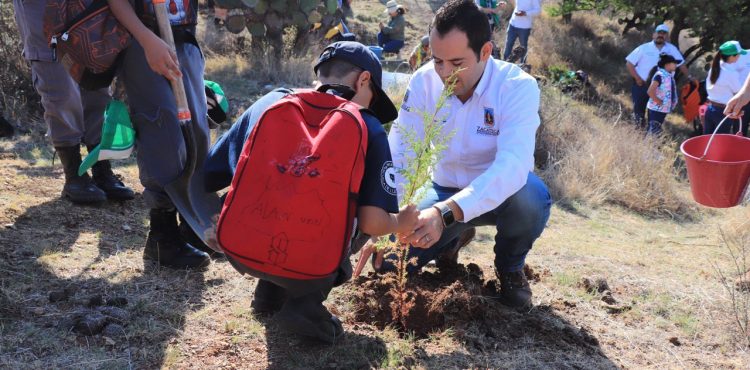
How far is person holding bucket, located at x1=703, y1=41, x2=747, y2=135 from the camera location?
8.97 meters

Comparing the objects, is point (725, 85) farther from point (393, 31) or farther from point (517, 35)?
point (393, 31)

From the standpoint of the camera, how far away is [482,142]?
3.33 metres

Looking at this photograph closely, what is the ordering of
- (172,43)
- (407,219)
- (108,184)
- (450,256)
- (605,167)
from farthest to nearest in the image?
1. (605,167)
2. (108,184)
3. (450,256)
4. (172,43)
5. (407,219)

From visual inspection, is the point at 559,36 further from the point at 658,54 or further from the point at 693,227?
the point at 693,227

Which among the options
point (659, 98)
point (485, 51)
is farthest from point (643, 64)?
point (485, 51)

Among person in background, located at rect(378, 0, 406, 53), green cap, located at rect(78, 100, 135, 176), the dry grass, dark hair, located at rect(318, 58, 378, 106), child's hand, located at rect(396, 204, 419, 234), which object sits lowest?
the dry grass

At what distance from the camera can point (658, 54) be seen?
1116 cm

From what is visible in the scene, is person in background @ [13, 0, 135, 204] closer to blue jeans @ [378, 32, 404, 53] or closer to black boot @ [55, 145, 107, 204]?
black boot @ [55, 145, 107, 204]

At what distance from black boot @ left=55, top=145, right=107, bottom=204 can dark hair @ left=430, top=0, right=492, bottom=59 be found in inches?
86.9

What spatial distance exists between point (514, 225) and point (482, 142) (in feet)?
1.39

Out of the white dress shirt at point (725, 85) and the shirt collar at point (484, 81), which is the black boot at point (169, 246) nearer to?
the shirt collar at point (484, 81)

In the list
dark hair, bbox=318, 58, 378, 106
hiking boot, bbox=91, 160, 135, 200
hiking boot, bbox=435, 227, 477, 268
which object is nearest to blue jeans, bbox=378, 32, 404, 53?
hiking boot, bbox=91, 160, 135, 200

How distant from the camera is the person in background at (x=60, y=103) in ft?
12.6

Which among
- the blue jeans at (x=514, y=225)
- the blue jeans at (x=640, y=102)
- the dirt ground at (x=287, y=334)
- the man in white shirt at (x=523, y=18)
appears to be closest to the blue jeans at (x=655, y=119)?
the blue jeans at (x=640, y=102)
